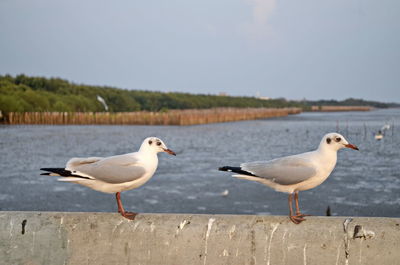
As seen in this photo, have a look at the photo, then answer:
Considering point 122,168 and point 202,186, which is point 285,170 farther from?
point 202,186

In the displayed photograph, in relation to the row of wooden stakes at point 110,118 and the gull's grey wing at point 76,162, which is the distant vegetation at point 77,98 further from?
the gull's grey wing at point 76,162

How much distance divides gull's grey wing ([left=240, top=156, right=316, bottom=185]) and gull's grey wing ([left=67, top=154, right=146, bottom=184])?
0.82m

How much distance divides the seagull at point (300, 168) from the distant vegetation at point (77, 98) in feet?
138

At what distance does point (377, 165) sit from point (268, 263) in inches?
673

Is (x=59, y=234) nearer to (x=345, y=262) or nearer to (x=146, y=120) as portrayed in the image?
(x=345, y=262)

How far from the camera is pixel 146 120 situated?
41.8 m

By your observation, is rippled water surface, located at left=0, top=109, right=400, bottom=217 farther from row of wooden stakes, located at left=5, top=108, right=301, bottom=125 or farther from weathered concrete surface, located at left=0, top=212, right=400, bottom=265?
row of wooden stakes, located at left=5, top=108, right=301, bottom=125

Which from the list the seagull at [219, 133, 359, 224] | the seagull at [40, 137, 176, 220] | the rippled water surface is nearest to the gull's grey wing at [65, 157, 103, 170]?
the seagull at [40, 137, 176, 220]

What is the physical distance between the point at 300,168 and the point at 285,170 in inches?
4.6

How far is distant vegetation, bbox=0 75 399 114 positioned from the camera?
4732 cm

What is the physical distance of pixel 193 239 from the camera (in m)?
3.76

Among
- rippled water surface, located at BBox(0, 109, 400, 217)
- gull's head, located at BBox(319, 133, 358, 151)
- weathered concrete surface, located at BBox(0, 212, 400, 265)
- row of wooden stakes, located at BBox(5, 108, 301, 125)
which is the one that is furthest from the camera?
row of wooden stakes, located at BBox(5, 108, 301, 125)

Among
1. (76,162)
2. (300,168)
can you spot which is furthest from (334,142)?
(76,162)

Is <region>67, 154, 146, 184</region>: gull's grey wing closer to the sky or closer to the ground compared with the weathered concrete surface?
closer to the sky
